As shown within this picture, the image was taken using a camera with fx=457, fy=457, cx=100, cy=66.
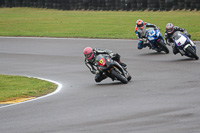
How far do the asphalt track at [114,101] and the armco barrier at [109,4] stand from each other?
1769cm

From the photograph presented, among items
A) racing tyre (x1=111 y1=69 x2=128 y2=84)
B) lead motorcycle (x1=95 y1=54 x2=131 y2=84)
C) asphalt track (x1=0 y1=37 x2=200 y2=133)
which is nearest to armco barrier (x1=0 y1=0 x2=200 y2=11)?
A: asphalt track (x1=0 y1=37 x2=200 y2=133)

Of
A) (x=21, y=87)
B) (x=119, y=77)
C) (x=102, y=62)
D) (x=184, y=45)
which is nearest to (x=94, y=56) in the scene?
(x=102, y=62)

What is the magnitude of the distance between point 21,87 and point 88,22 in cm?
2471

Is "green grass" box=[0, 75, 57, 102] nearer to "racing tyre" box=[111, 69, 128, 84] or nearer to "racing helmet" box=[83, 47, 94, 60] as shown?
"racing helmet" box=[83, 47, 94, 60]

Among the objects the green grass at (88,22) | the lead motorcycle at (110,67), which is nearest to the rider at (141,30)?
the green grass at (88,22)

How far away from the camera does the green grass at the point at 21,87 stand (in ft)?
39.8

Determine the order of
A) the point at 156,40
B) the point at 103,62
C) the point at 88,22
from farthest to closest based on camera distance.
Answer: the point at 88,22, the point at 156,40, the point at 103,62

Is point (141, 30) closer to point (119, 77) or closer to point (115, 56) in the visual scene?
point (115, 56)

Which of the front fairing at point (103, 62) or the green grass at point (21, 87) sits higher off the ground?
the front fairing at point (103, 62)

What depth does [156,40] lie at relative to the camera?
64.5ft

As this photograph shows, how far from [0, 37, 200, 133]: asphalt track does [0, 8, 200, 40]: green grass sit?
9.19 m

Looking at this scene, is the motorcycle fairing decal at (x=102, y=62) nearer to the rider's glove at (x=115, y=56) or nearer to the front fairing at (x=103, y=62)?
the front fairing at (x=103, y=62)

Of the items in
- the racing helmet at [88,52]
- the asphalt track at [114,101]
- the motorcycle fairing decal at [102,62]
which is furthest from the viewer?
the racing helmet at [88,52]

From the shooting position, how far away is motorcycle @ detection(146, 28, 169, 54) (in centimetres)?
1959
